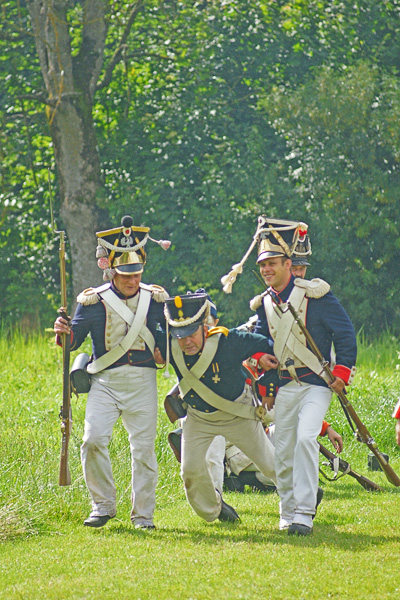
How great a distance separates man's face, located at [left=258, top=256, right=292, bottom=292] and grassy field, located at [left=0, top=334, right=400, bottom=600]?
72.6 inches

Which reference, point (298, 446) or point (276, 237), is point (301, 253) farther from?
point (298, 446)

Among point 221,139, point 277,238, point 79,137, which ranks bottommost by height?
point 277,238

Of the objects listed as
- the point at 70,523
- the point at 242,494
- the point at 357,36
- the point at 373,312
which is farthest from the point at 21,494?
the point at 357,36

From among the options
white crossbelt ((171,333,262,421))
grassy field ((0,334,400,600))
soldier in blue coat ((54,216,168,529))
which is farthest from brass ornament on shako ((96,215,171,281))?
grassy field ((0,334,400,600))

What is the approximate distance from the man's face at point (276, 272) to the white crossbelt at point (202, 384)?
608 mm

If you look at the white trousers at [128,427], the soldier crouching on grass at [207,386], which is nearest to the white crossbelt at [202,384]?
the soldier crouching on grass at [207,386]

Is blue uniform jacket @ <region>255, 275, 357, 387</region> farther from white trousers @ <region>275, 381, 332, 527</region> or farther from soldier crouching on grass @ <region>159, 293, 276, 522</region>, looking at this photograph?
soldier crouching on grass @ <region>159, 293, 276, 522</region>

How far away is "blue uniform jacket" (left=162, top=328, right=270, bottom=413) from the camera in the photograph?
687 centimetres

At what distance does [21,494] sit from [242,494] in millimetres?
2136

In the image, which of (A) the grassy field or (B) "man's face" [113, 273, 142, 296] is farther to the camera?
(B) "man's face" [113, 273, 142, 296]

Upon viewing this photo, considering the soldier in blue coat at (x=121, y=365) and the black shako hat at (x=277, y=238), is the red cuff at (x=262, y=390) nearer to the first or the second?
the soldier in blue coat at (x=121, y=365)

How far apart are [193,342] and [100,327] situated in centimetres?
85

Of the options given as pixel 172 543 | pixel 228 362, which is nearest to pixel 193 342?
pixel 228 362

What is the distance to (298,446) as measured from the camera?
6613mm
